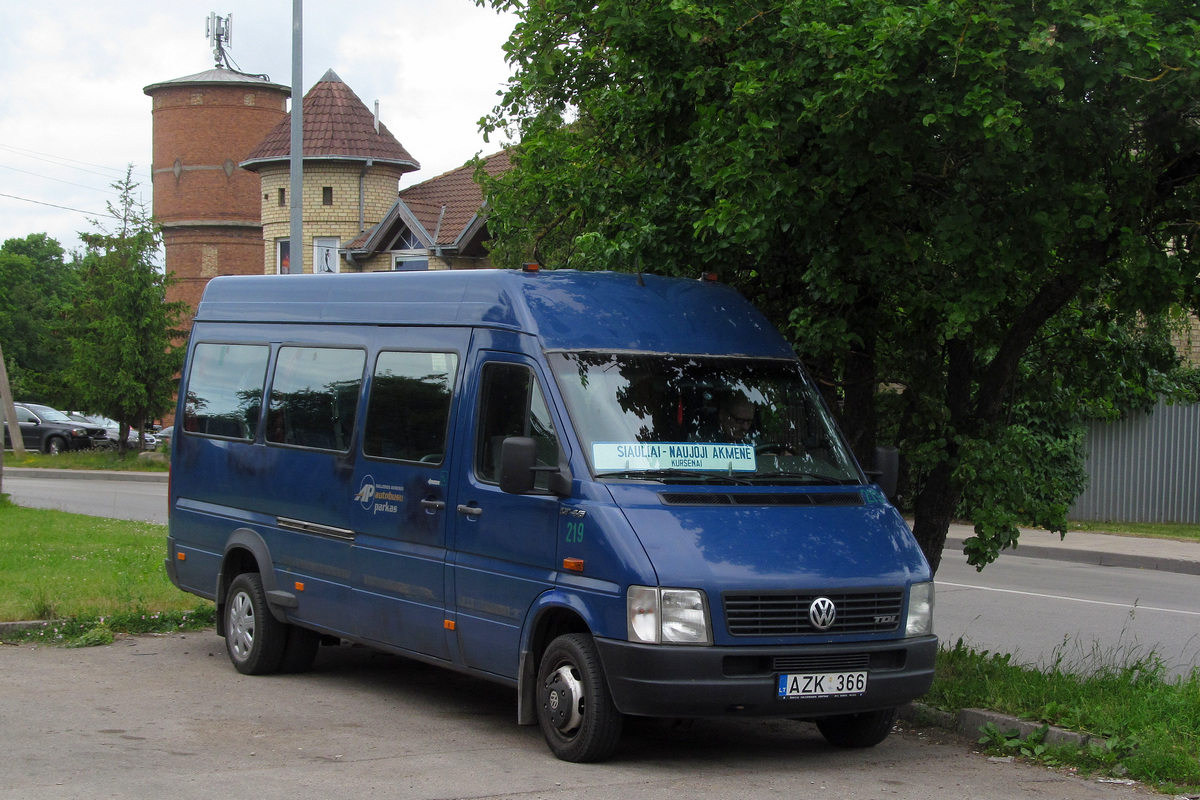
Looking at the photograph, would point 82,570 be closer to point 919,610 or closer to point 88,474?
point 919,610

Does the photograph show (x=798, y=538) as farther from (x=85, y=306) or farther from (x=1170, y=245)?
(x=85, y=306)

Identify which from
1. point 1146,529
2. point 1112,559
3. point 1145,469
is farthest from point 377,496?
point 1145,469

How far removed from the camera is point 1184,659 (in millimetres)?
10148

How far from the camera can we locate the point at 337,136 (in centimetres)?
4434

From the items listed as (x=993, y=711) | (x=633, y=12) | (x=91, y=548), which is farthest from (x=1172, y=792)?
(x=91, y=548)

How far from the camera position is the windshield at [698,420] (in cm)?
688

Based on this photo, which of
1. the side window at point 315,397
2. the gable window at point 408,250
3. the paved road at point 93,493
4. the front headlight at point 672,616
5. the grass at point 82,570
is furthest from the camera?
the gable window at point 408,250

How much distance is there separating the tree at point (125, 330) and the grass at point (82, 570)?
59.1 ft

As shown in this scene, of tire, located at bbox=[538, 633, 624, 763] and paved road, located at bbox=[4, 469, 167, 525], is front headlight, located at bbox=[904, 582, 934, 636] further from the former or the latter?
paved road, located at bbox=[4, 469, 167, 525]

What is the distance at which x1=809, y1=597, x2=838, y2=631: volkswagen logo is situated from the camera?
635 cm

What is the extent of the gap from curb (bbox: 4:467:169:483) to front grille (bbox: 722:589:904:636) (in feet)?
99.0

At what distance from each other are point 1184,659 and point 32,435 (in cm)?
4513

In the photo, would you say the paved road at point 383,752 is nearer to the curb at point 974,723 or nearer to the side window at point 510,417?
the curb at point 974,723

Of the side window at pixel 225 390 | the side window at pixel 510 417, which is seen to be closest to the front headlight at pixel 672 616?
the side window at pixel 510 417
